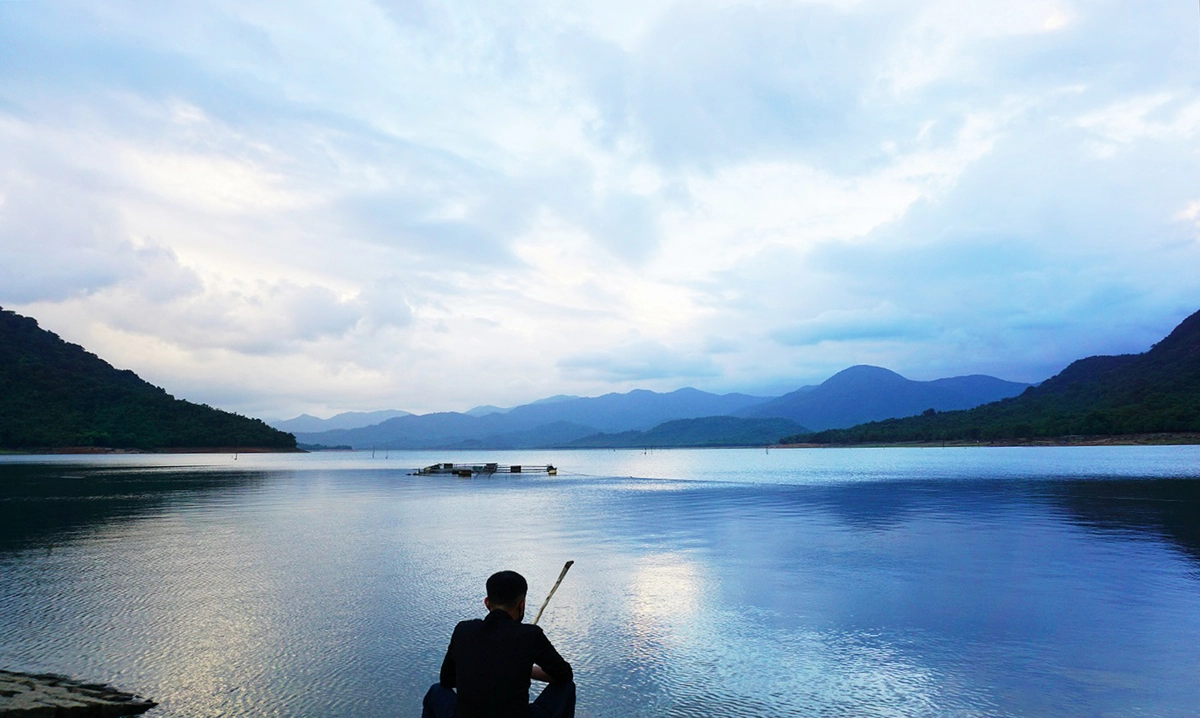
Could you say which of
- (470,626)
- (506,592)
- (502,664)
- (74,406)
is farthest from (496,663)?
(74,406)

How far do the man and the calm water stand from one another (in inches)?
204

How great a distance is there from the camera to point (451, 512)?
47.7 m

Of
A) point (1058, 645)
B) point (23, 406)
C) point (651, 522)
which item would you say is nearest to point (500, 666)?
point (1058, 645)

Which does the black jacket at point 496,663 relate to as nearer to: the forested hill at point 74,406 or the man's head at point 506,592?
the man's head at point 506,592

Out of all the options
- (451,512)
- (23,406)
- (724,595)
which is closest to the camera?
(724,595)

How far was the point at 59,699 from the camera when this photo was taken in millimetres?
10422

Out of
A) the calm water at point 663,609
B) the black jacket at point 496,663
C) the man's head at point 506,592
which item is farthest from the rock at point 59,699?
the man's head at point 506,592

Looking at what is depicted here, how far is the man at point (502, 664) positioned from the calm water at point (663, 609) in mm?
5183

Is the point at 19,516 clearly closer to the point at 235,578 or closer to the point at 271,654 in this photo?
the point at 235,578

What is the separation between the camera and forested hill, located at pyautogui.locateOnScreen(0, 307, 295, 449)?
524ft

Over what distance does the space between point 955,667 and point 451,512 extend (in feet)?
127

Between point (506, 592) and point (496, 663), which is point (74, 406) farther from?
point (496, 663)

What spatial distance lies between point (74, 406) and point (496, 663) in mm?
208131

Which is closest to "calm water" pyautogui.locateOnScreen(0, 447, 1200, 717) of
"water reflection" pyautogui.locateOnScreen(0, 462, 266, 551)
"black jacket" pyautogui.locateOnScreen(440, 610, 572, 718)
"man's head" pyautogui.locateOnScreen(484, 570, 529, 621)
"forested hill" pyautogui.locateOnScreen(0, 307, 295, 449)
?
"water reflection" pyautogui.locateOnScreen(0, 462, 266, 551)
